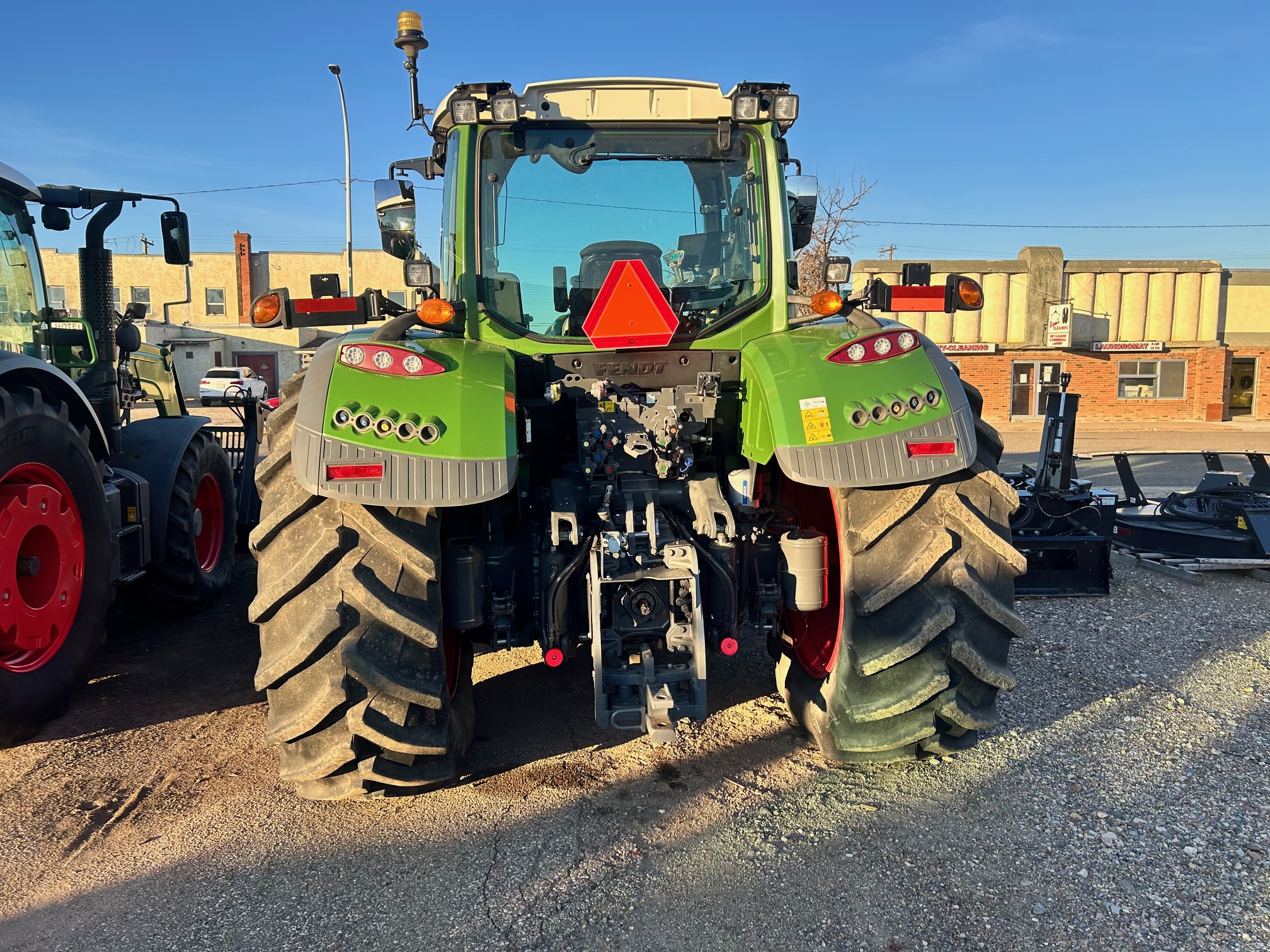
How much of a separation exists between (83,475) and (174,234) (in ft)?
6.36

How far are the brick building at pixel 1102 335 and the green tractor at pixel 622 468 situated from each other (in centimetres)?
2083

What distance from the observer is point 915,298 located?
338cm

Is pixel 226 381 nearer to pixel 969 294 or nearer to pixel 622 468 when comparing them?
pixel 622 468

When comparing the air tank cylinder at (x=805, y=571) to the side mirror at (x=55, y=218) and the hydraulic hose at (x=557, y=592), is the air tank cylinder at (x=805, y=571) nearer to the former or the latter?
the hydraulic hose at (x=557, y=592)

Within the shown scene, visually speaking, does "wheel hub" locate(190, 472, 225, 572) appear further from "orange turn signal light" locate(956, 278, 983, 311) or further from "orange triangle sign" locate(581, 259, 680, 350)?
"orange turn signal light" locate(956, 278, 983, 311)

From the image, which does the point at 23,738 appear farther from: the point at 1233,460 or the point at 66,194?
the point at 1233,460

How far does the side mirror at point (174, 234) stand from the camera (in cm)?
518

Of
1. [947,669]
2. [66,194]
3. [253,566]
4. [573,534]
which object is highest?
[66,194]

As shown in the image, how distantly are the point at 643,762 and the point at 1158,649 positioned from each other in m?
3.26

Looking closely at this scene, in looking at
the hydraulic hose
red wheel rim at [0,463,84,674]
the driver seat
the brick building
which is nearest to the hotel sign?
the brick building

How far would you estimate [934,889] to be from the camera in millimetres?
2605

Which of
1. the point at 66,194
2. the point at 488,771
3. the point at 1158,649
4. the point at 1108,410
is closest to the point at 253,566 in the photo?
the point at 66,194

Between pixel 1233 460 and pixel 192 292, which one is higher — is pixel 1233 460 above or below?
below

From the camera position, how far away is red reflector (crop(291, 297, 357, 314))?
10.6 ft
